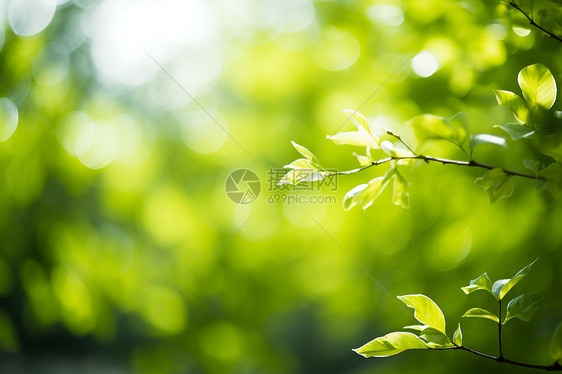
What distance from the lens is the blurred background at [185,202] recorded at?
1008 millimetres

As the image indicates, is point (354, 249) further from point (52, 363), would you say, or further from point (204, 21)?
point (52, 363)

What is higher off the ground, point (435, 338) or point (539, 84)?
point (539, 84)

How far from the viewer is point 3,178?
1244 mm

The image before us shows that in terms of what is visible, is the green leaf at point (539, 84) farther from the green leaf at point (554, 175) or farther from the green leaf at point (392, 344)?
the green leaf at point (392, 344)

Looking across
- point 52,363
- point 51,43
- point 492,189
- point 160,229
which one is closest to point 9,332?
point 52,363

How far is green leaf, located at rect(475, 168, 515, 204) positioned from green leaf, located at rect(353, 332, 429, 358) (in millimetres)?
125

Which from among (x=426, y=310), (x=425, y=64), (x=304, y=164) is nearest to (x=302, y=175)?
(x=304, y=164)

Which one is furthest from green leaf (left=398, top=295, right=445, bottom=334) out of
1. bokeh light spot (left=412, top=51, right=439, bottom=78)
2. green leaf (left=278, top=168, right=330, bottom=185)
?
bokeh light spot (left=412, top=51, right=439, bottom=78)

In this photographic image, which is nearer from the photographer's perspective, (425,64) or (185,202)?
(425,64)

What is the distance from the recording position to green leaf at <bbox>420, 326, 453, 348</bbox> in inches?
12.3

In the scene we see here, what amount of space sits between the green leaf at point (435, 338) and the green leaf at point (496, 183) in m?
0.11

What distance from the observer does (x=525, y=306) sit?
317 mm

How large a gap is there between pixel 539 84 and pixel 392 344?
224mm

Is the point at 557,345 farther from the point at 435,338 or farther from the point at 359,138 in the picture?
the point at 359,138
